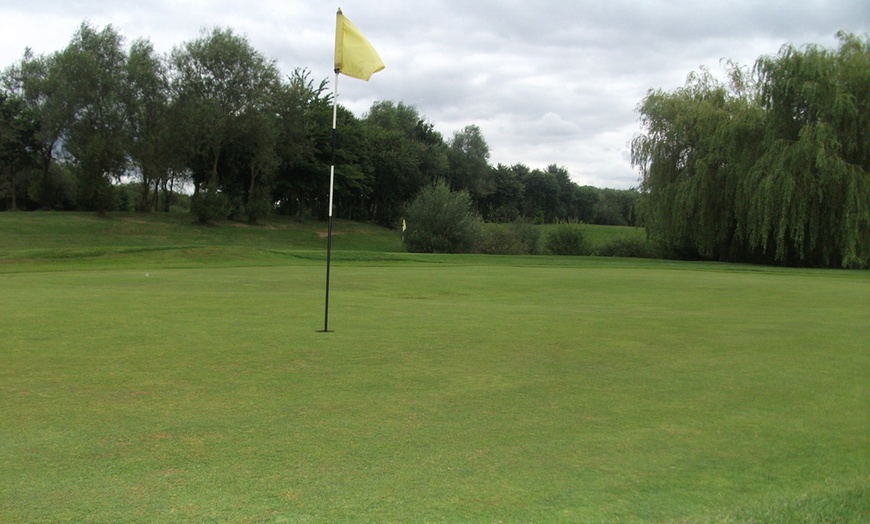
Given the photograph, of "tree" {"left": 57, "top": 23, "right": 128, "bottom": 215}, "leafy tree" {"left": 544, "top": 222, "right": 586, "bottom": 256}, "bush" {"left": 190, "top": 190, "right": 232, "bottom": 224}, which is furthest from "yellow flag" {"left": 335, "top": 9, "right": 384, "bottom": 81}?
"bush" {"left": 190, "top": 190, "right": 232, "bottom": 224}

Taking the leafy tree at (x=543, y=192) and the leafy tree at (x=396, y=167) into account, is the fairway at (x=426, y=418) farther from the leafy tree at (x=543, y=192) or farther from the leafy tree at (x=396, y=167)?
the leafy tree at (x=543, y=192)

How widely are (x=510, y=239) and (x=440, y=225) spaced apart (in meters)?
6.73

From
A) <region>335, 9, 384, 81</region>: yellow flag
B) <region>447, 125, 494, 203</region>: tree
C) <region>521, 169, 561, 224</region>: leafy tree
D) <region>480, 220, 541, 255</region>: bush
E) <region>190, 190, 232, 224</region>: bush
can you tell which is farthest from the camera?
<region>521, 169, 561, 224</region>: leafy tree

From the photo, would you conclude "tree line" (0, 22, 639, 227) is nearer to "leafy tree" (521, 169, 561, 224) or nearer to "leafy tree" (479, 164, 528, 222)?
"leafy tree" (479, 164, 528, 222)

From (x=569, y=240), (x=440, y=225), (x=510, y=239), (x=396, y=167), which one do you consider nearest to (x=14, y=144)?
(x=440, y=225)

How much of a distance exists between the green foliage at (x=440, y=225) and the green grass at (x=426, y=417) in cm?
3316

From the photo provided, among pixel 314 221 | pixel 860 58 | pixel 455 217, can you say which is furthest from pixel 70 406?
pixel 314 221

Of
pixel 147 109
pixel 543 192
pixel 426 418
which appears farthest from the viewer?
pixel 543 192

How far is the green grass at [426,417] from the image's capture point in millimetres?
3039

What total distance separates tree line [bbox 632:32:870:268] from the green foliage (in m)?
12.5

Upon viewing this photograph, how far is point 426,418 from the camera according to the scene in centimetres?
427

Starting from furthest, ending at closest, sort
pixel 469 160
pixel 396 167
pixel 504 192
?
pixel 504 192
pixel 469 160
pixel 396 167

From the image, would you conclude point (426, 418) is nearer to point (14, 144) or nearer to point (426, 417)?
point (426, 417)

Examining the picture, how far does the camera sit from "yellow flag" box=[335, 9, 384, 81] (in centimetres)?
913
